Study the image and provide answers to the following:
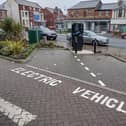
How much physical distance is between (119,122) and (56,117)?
1362mm

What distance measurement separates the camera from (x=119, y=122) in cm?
364

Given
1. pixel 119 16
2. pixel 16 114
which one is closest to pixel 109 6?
pixel 119 16

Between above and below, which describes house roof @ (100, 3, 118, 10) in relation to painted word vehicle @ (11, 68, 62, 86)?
above

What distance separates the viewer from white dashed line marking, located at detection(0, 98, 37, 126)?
143 inches

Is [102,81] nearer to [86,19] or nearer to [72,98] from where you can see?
[72,98]

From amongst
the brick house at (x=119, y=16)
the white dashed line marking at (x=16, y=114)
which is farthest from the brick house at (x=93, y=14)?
the white dashed line marking at (x=16, y=114)

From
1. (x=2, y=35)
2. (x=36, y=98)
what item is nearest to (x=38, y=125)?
(x=36, y=98)

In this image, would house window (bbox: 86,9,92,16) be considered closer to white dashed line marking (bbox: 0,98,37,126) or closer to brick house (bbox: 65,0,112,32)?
brick house (bbox: 65,0,112,32)

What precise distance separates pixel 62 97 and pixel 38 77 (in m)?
2.15

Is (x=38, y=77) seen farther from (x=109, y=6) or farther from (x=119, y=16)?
(x=109, y=6)

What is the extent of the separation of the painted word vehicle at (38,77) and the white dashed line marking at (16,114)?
1918 mm

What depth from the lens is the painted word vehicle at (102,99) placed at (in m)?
4.36

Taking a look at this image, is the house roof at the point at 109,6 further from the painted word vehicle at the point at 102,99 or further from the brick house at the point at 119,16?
the painted word vehicle at the point at 102,99

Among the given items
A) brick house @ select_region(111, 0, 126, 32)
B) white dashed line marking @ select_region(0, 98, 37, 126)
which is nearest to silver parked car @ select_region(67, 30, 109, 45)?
white dashed line marking @ select_region(0, 98, 37, 126)
